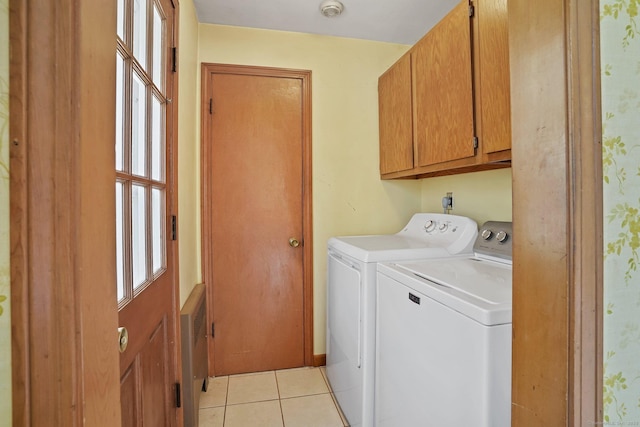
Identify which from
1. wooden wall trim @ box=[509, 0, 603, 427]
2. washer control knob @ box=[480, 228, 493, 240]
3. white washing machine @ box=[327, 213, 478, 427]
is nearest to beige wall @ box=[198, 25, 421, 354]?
white washing machine @ box=[327, 213, 478, 427]

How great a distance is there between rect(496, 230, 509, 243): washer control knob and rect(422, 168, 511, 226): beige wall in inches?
9.3

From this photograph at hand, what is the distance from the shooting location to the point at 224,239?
7.14 ft

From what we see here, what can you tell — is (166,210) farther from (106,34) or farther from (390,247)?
(390,247)

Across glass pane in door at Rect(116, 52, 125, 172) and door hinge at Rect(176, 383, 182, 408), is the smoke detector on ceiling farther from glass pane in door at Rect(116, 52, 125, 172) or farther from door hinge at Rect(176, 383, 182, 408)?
door hinge at Rect(176, 383, 182, 408)

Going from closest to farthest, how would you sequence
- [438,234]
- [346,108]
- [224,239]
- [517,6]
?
[517,6]
[438,234]
[224,239]
[346,108]

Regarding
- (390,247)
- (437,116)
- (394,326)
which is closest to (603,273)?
(394,326)

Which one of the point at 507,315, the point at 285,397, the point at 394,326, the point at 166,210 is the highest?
the point at 166,210

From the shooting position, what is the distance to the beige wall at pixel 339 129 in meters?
2.25

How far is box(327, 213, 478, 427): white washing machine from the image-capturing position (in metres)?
1.49

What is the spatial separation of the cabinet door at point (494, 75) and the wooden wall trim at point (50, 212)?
1376 millimetres

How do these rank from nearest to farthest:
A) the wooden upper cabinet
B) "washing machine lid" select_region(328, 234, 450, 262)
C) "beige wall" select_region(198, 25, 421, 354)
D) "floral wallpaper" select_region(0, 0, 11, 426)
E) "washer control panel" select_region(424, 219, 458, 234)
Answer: "floral wallpaper" select_region(0, 0, 11, 426)
the wooden upper cabinet
"washing machine lid" select_region(328, 234, 450, 262)
"washer control panel" select_region(424, 219, 458, 234)
"beige wall" select_region(198, 25, 421, 354)

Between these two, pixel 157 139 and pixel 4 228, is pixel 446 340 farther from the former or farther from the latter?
pixel 157 139

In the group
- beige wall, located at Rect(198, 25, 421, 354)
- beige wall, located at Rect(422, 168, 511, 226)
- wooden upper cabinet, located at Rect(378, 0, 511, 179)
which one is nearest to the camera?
wooden upper cabinet, located at Rect(378, 0, 511, 179)

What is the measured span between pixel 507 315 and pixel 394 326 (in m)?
0.52
